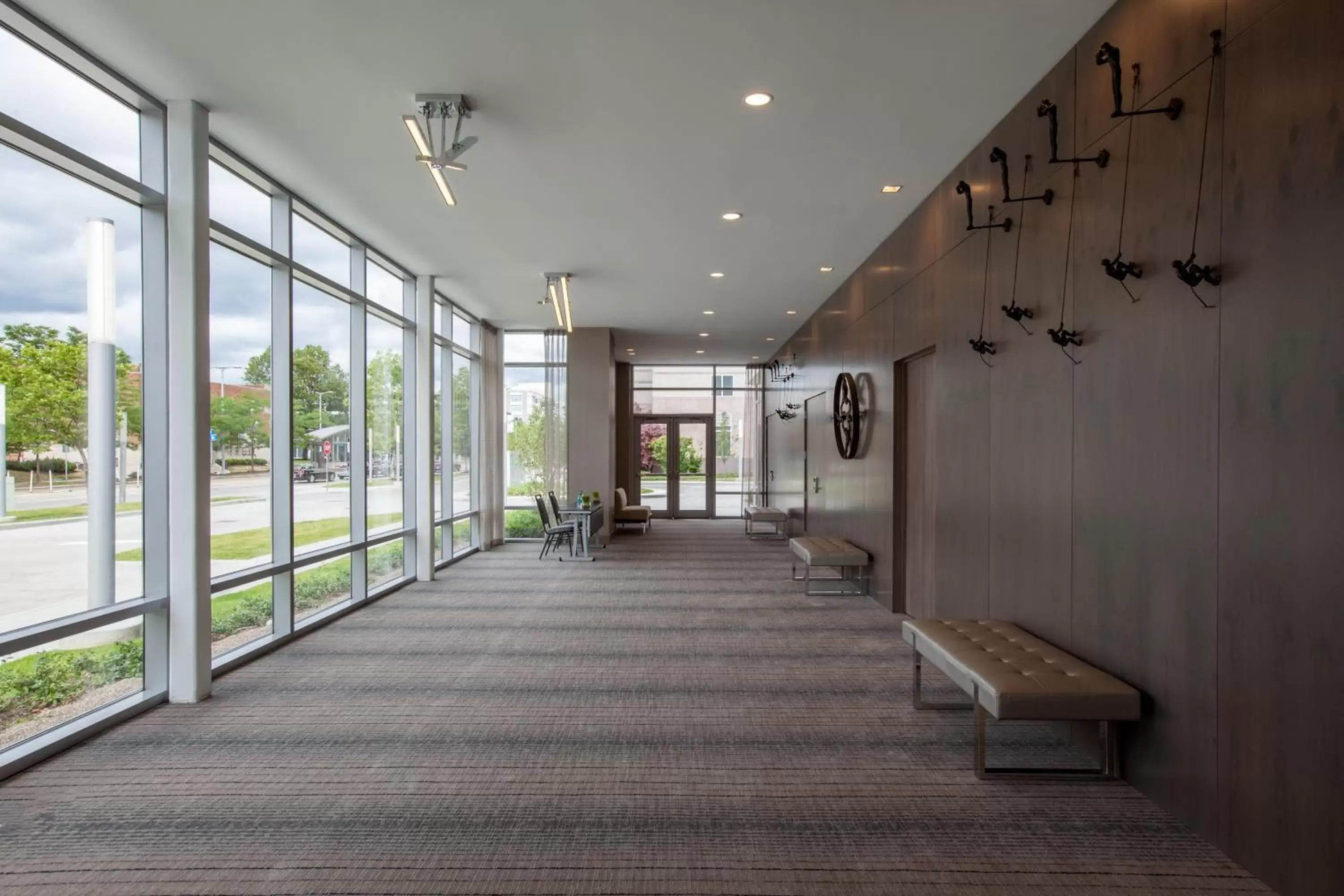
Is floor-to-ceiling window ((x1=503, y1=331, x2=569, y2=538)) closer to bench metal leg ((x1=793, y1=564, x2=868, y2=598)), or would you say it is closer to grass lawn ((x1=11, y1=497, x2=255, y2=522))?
bench metal leg ((x1=793, y1=564, x2=868, y2=598))

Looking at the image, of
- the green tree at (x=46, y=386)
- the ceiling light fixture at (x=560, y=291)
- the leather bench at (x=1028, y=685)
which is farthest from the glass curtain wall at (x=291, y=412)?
the leather bench at (x=1028, y=685)

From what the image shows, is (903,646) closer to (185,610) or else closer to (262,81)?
(185,610)

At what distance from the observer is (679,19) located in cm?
327

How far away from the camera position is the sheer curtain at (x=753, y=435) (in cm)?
1559

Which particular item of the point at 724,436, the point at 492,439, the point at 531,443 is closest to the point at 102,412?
the point at 492,439

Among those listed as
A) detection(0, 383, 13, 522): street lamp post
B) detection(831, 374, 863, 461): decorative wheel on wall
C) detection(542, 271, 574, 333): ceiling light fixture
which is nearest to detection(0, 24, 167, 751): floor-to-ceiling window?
detection(0, 383, 13, 522): street lamp post

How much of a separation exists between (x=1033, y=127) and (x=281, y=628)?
582 cm

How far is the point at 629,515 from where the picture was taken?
42.1 ft

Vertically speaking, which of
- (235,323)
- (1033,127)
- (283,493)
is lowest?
(283,493)

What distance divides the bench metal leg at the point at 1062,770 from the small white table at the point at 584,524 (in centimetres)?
698

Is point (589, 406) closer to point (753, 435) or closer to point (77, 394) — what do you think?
point (753, 435)

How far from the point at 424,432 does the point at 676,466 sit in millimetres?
8351

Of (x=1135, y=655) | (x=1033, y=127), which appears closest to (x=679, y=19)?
(x=1033, y=127)

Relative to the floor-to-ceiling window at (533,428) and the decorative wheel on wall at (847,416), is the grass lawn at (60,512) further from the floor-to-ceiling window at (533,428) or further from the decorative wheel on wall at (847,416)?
the floor-to-ceiling window at (533,428)
